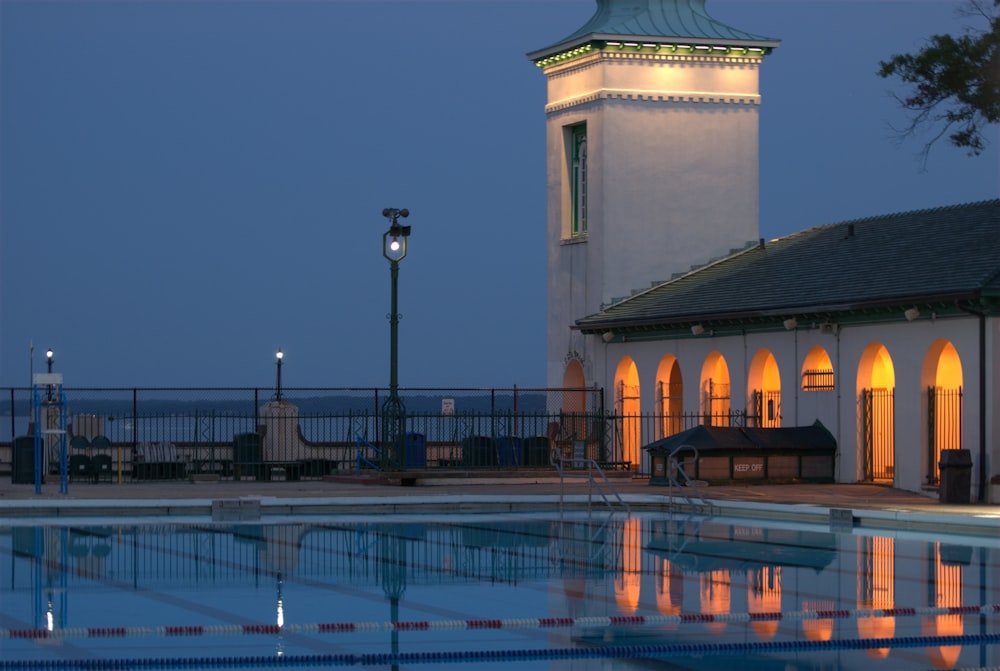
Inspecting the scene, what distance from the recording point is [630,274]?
142 feet

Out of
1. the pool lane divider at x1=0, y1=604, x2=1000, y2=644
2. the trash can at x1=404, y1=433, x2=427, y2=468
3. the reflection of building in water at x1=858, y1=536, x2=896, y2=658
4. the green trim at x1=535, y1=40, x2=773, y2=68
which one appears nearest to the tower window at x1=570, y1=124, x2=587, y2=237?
the green trim at x1=535, y1=40, x2=773, y2=68

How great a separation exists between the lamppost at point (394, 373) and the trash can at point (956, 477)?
11232 mm

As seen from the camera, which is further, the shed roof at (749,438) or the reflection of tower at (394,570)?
the shed roof at (749,438)

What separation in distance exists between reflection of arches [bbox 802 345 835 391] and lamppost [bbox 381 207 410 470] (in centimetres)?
829

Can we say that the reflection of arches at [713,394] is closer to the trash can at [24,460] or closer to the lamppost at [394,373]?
the lamppost at [394,373]

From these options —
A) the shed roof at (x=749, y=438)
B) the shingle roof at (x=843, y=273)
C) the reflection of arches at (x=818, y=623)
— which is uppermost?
the shingle roof at (x=843, y=273)

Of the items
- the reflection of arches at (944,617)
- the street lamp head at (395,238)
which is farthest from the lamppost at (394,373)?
the reflection of arches at (944,617)

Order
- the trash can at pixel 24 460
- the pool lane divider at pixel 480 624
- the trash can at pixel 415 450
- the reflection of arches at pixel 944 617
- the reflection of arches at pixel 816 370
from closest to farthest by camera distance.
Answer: the reflection of arches at pixel 944 617, the pool lane divider at pixel 480 624, the trash can at pixel 24 460, the reflection of arches at pixel 816 370, the trash can at pixel 415 450

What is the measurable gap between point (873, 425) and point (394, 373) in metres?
9.47

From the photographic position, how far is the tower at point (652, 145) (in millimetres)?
43000

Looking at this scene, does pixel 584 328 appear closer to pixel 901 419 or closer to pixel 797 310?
pixel 797 310

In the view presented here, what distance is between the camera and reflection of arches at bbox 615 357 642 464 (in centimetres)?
4116

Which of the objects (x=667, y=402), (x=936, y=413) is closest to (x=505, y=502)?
(x=936, y=413)

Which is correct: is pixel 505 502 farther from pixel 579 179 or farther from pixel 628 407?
pixel 579 179
